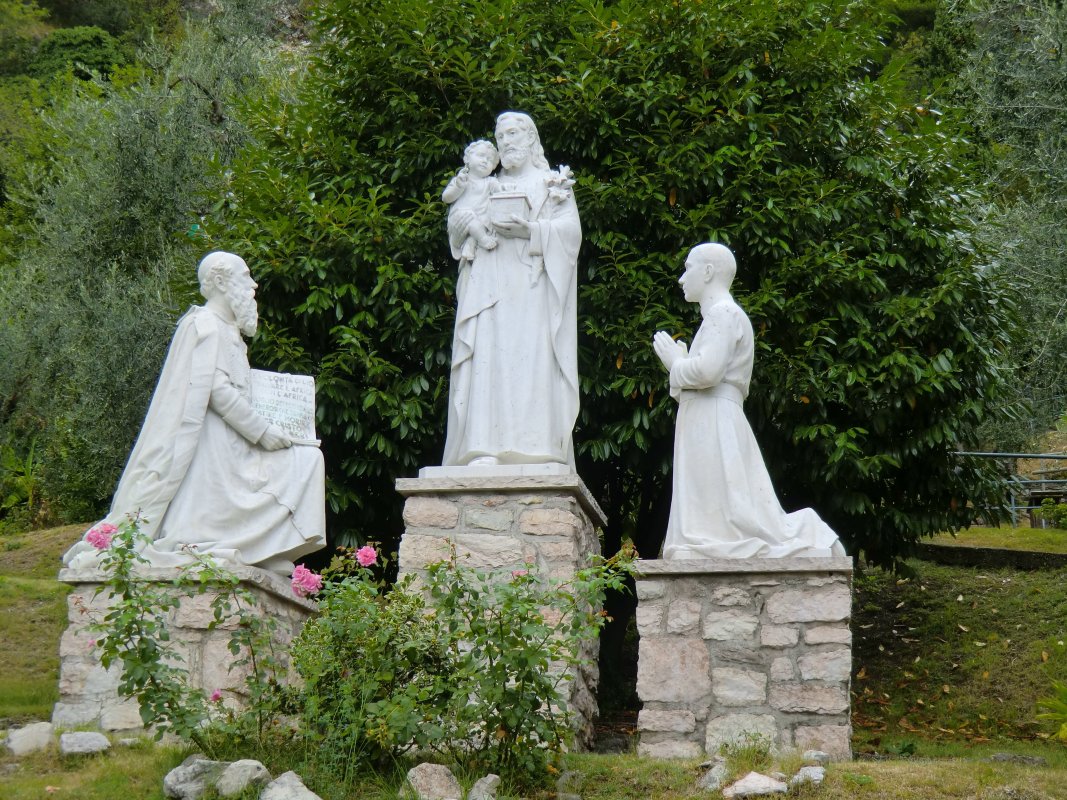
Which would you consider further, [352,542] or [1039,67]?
[1039,67]

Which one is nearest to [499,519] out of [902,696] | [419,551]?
[419,551]

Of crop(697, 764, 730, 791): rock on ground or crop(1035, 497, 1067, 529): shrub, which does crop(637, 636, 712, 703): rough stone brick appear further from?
crop(1035, 497, 1067, 529): shrub

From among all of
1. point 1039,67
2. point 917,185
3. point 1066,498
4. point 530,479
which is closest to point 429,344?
point 530,479

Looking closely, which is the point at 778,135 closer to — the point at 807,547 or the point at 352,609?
the point at 807,547

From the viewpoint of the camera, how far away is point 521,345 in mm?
8000

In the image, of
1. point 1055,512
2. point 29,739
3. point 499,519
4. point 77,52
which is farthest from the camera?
point 77,52

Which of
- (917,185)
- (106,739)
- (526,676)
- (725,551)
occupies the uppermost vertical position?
(917,185)

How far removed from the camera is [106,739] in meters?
6.03

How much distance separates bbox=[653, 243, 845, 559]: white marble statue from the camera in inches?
265

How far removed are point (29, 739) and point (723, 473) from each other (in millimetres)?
3654

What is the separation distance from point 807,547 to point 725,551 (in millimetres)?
416

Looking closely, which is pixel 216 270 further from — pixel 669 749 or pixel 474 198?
pixel 669 749

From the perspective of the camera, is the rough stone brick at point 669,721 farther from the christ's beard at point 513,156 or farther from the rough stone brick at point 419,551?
the christ's beard at point 513,156

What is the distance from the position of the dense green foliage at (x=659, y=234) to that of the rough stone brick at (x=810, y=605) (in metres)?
2.63
